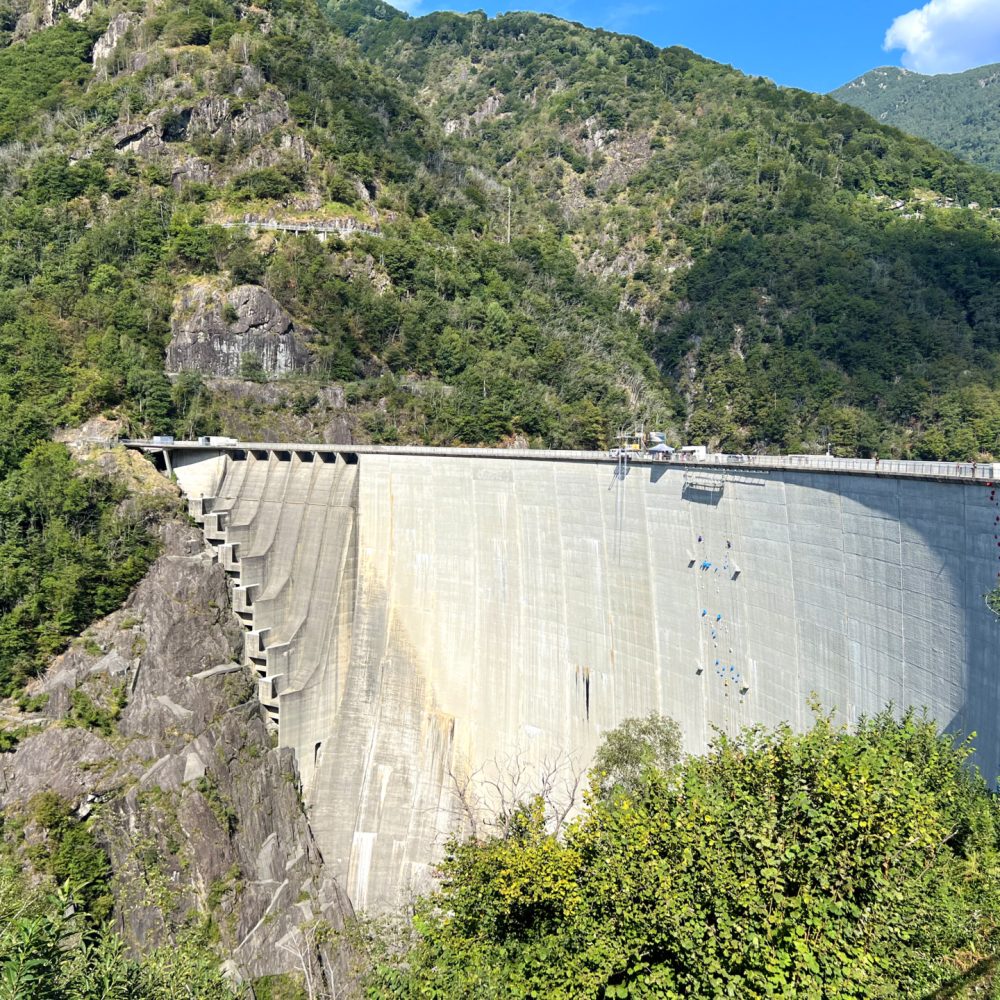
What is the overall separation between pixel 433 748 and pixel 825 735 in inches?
749

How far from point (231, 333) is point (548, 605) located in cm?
3166

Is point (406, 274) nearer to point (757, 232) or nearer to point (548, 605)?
point (548, 605)

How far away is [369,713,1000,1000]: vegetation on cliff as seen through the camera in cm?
1024

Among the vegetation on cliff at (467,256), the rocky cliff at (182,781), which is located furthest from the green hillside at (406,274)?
the rocky cliff at (182,781)

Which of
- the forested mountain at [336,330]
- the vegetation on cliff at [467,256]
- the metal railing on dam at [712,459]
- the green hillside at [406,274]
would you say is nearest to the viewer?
the metal railing on dam at [712,459]

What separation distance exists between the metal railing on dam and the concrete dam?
0.34 feet

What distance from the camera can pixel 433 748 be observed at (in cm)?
2934

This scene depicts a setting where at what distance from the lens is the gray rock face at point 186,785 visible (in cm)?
2697

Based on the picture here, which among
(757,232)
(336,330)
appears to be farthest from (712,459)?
(757,232)

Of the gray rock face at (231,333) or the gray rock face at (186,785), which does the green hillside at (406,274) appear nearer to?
the gray rock face at (231,333)

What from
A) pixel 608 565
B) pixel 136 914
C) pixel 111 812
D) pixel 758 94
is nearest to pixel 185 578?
pixel 111 812

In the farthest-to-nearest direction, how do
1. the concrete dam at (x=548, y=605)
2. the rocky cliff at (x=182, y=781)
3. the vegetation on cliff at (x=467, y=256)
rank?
the vegetation on cliff at (x=467, y=256)
the rocky cliff at (x=182, y=781)
the concrete dam at (x=548, y=605)

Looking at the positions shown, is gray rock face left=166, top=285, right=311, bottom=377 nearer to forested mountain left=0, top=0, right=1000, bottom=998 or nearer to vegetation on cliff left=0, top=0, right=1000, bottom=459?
forested mountain left=0, top=0, right=1000, bottom=998

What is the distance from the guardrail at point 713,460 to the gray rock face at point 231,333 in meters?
9.68
